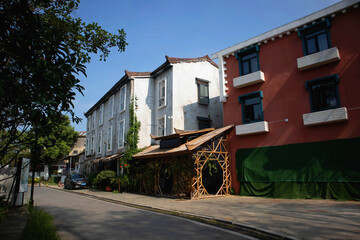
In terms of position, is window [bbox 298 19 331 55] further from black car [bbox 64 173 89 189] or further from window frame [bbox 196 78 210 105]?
black car [bbox 64 173 89 189]

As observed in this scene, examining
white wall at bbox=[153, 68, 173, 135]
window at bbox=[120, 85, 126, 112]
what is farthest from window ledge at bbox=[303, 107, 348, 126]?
window at bbox=[120, 85, 126, 112]

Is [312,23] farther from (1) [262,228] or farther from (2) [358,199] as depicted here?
(1) [262,228]

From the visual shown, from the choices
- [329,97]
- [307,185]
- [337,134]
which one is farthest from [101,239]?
[329,97]

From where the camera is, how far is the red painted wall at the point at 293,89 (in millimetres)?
11828

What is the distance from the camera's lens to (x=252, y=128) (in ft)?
48.2

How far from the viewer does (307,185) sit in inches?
483

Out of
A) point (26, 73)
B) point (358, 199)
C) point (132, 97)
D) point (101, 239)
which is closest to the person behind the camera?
point (26, 73)

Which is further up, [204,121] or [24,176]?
[204,121]

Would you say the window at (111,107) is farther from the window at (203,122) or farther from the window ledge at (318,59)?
the window ledge at (318,59)

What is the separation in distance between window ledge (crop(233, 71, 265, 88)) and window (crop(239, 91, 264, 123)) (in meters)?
0.70

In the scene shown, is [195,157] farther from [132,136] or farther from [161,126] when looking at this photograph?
[132,136]

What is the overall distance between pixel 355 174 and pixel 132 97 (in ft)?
55.4

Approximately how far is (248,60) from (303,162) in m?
7.29

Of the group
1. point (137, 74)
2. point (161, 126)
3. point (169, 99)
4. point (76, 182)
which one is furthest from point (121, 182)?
point (137, 74)
